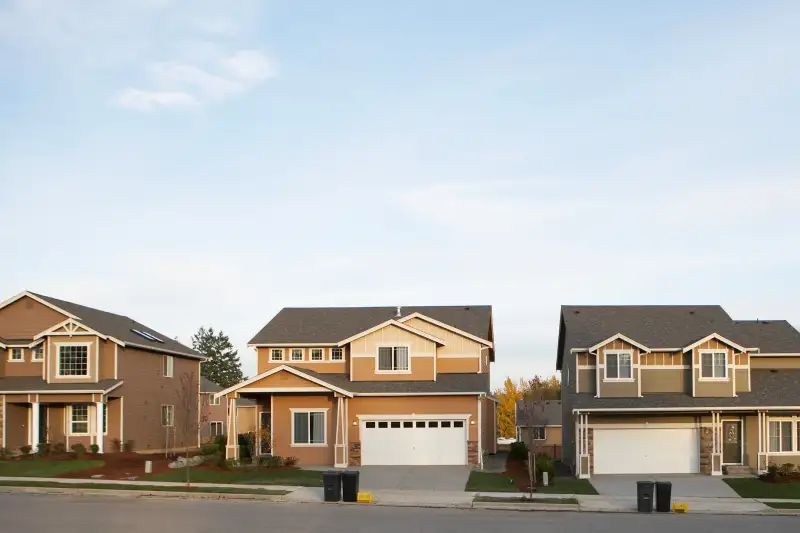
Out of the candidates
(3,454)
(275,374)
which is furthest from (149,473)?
(3,454)

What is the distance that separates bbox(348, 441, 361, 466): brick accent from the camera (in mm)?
41625

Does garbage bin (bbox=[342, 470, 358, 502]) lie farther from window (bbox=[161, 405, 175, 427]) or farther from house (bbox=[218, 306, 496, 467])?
window (bbox=[161, 405, 175, 427])

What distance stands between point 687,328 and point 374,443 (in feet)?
51.0

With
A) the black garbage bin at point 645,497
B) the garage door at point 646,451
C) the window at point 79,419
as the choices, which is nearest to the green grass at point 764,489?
the garage door at point 646,451

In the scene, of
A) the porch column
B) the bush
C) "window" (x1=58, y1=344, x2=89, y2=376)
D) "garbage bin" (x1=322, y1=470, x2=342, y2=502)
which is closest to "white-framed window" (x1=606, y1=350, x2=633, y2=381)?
the bush

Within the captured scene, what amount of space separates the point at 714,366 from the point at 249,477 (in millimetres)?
20658

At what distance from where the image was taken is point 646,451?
40094 mm

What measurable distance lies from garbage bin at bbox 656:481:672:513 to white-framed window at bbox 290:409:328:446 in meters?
17.7

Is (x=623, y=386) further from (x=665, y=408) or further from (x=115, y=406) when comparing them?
(x=115, y=406)

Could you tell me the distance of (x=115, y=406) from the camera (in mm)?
47062

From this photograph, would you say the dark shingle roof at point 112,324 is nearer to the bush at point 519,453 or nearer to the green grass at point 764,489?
the bush at point 519,453

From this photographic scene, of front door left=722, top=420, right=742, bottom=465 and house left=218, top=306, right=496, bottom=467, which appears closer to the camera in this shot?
front door left=722, top=420, right=742, bottom=465

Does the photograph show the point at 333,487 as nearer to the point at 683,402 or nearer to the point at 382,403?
the point at 382,403

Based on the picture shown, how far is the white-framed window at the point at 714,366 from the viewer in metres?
40.6
